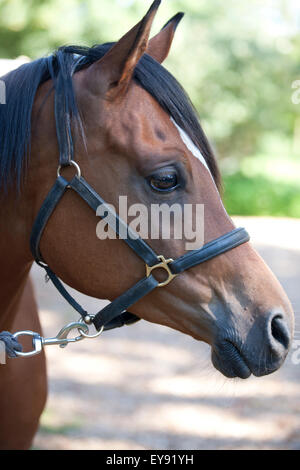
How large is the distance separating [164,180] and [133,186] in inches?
4.7

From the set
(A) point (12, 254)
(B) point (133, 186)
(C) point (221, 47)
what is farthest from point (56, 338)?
(C) point (221, 47)

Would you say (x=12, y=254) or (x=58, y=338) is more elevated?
(x=12, y=254)

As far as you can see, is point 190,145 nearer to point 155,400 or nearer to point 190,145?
point 190,145

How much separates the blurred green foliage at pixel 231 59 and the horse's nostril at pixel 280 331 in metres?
9.53

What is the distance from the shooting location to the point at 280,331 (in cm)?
173

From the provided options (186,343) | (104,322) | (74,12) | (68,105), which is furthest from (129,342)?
(74,12)

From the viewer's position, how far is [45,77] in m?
1.91

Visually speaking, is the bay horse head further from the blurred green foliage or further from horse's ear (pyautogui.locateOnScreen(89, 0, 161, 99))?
the blurred green foliage

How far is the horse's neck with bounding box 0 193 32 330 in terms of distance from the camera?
1.90 meters

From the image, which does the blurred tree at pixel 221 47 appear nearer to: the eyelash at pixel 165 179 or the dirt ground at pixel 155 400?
the dirt ground at pixel 155 400

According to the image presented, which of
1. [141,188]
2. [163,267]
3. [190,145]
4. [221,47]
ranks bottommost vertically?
[163,267]

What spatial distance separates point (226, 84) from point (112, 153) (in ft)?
62.6

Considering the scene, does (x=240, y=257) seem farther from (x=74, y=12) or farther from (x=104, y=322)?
(x=74, y=12)

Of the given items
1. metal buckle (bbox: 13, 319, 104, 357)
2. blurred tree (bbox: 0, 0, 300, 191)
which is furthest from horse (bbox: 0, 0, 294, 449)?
blurred tree (bbox: 0, 0, 300, 191)
